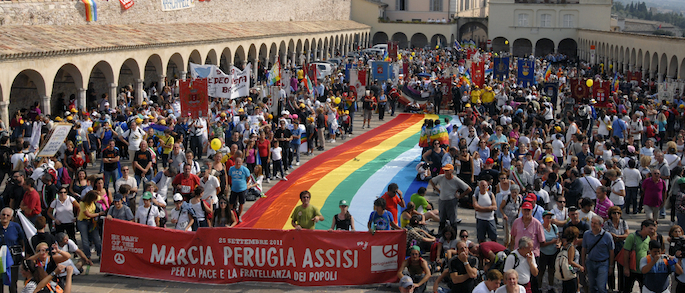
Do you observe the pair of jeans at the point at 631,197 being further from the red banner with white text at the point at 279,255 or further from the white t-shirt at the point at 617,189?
the red banner with white text at the point at 279,255

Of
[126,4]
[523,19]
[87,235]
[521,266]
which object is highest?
[126,4]

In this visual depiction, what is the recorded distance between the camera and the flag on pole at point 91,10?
24.8 m

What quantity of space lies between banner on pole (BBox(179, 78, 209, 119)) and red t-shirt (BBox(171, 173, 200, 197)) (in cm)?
547

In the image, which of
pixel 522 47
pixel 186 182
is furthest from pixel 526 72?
pixel 522 47

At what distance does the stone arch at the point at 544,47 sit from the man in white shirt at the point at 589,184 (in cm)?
5613

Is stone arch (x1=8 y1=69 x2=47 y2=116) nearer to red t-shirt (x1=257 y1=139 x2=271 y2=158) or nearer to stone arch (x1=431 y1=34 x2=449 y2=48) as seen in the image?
red t-shirt (x1=257 y1=139 x2=271 y2=158)

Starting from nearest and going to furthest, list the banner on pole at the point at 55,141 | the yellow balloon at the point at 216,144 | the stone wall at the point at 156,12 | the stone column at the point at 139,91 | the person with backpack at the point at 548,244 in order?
the person with backpack at the point at 548,244 → the banner on pole at the point at 55,141 → the yellow balloon at the point at 216,144 → the stone wall at the point at 156,12 → the stone column at the point at 139,91

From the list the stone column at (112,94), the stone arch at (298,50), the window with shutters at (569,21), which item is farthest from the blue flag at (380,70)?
the window with shutters at (569,21)

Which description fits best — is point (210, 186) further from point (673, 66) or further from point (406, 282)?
point (673, 66)

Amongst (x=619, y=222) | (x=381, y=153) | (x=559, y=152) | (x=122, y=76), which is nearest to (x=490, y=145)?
(x=559, y=152)

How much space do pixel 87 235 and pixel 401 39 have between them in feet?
199

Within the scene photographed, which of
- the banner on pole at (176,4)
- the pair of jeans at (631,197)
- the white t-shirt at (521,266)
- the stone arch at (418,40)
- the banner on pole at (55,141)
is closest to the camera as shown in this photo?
the white t-shirt at (521,266)

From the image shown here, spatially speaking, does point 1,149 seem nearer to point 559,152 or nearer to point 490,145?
point 490,145

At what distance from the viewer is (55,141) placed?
41.4 feet
